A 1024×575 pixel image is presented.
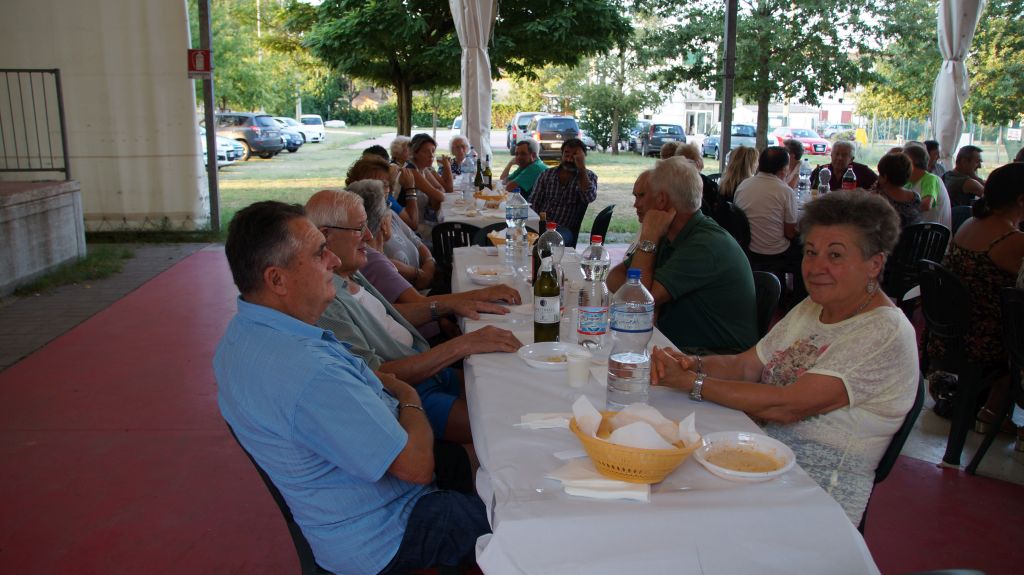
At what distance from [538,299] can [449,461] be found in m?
0.62

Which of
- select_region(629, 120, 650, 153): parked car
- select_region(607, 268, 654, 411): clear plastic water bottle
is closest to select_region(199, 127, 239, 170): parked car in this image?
select_region(629, 120, 650, 153): parked car

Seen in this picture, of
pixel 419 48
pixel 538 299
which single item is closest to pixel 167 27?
pixel 419 48

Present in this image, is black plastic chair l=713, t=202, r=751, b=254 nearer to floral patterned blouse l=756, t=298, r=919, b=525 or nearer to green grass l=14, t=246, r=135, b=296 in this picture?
floral patterned blouse l=756, t=298, r=919, b=525

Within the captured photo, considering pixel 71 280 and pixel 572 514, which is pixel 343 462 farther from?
pixel 71 280

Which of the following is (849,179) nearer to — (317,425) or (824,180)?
(824,180)

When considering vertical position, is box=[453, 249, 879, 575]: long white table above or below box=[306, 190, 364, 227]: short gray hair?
below

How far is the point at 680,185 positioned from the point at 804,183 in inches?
202

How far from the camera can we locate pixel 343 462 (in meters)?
1.71

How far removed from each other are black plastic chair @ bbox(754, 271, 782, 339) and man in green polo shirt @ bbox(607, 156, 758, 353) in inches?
4.9

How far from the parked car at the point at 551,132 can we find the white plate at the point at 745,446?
1932cm

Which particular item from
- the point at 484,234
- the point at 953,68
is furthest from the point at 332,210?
the point at 953,68

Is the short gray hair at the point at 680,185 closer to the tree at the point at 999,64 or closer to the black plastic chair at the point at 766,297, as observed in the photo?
the black plastic chair at the point at 766,297

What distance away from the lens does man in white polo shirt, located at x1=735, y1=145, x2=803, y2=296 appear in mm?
5852

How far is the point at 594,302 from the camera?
9.57 feet
